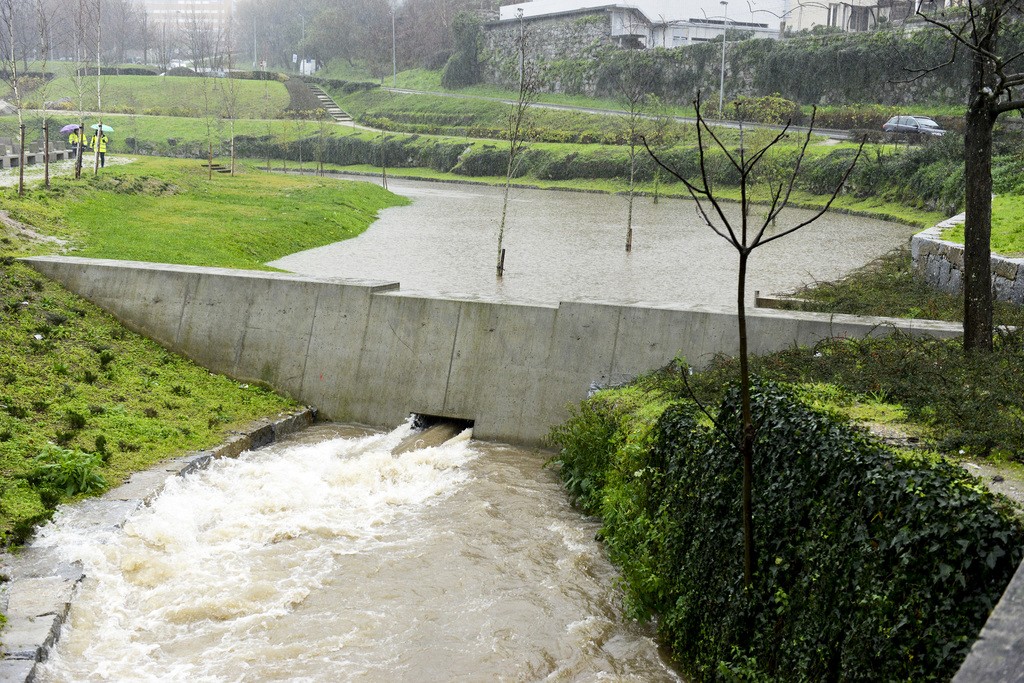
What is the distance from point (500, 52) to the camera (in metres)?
85.9

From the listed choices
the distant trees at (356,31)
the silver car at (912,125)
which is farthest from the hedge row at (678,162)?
the distant trees at (356,31)

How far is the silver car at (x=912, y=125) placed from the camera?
4975 cm

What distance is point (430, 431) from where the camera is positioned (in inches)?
544

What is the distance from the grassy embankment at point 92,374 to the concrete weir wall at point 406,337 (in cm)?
43

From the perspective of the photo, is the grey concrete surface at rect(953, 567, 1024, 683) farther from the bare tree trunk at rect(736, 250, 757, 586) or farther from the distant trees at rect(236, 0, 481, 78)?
the distant trees at rect(236, 0, 481, 78)

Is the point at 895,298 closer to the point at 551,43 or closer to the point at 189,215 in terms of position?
the point at 189,215

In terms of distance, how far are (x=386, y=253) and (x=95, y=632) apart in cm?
1959

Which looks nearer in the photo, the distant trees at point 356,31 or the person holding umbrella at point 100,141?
the person holding umbrella at point 100,141

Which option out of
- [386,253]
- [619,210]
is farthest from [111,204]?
[619,210]

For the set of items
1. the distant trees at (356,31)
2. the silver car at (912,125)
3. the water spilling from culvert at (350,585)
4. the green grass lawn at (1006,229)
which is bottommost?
the water spilling from culvert at (350,585)

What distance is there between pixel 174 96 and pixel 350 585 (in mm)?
87541

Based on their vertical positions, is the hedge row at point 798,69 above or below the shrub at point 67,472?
above

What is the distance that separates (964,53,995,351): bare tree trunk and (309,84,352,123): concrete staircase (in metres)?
75.6

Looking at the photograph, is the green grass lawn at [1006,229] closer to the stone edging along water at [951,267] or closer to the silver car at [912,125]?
the stone edging along water at [951,267]
